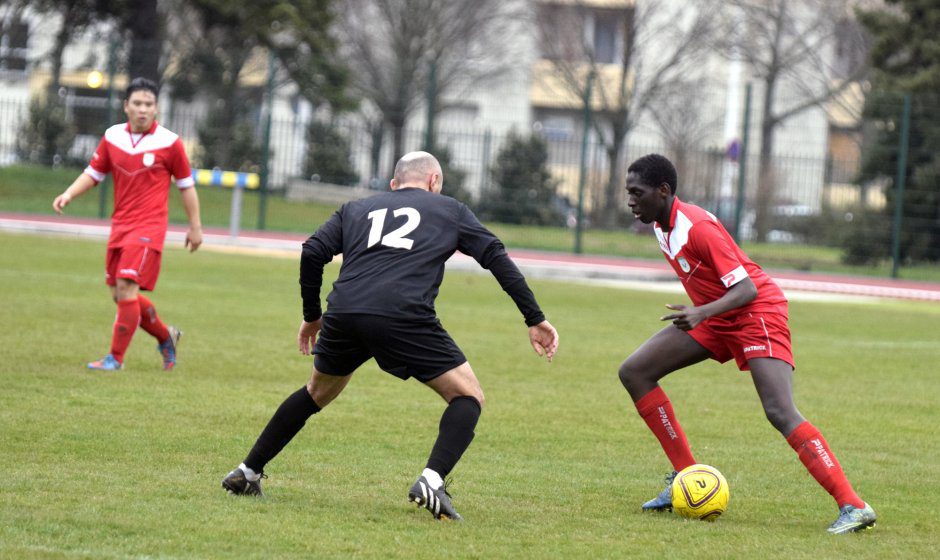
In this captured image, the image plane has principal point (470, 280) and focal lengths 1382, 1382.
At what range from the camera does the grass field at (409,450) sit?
5914 millimetres

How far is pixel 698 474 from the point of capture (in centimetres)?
684

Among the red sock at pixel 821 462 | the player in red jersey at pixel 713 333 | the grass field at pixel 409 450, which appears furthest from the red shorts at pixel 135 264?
the red sock at pixel 821 462

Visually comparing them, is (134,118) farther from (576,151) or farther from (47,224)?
(576,151)

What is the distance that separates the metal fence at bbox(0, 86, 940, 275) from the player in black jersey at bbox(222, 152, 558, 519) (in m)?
21.0

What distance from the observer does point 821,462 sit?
666 centimetres

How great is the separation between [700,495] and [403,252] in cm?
190

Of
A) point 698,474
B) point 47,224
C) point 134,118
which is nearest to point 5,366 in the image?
point 134,118

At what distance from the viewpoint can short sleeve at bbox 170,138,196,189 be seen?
34.9ft

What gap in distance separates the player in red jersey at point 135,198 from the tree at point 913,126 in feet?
65.1

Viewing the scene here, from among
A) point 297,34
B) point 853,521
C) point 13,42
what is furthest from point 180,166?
point 13,42

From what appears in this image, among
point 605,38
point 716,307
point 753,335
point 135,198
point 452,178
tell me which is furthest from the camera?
point 605,38

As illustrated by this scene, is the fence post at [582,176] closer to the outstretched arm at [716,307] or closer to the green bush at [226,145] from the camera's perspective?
the green bush at [226,145]

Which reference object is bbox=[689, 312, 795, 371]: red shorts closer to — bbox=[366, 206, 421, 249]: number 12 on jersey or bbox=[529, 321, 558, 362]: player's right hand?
bbox=[529, 321, 558, 362]: player's right hand

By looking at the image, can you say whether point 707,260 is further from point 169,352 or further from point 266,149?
point 266,149
